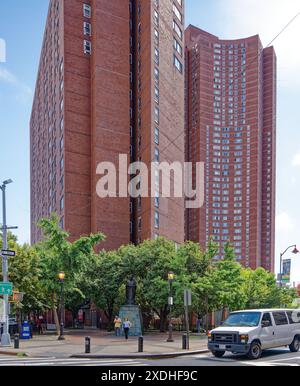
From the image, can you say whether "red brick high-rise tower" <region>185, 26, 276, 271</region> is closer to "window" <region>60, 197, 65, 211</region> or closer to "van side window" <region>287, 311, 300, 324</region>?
"window" <region>60, 197, 65, 211</region>

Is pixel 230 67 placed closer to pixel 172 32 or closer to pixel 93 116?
pixel 172 32

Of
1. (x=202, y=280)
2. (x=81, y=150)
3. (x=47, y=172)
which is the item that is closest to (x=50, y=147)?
(x=47, y=172)

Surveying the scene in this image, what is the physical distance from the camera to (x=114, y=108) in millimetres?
72000

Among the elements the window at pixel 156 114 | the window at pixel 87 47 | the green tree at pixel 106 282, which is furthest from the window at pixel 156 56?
the green tree at pixel 106 282

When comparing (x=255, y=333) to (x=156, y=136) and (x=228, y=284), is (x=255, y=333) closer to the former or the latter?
(x=228, y=284)

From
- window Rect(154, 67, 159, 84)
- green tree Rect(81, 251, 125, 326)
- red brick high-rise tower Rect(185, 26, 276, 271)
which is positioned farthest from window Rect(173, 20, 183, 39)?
red brick high-rise tower Rect(185, 26, 276, 271)

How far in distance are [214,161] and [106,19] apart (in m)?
82.4

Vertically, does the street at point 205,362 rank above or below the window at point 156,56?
below

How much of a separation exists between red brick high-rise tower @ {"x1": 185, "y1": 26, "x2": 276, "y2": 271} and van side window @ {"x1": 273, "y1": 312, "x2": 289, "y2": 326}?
404ft

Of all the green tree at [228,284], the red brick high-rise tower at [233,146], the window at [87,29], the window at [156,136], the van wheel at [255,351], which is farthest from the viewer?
the red brick high-rise tower at [233,146]

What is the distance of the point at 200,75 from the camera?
146 m

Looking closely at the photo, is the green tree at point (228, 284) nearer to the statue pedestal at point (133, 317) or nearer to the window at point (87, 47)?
the statue pedestal at point (133, 317)

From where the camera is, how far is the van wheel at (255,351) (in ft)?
54.6
